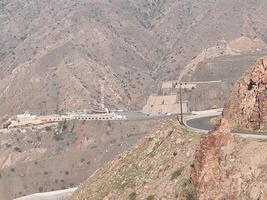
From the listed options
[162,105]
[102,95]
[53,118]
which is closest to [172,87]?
[162,105]

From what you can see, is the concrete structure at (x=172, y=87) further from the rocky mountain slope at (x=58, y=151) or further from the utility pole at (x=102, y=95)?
the rocky mountain slope at (x=58, y=151)

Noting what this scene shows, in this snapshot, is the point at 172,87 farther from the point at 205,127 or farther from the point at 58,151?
the point at 205,127

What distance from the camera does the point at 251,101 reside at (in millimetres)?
40188

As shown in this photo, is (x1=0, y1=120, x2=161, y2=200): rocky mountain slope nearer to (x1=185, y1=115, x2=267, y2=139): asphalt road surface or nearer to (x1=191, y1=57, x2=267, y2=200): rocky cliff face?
(x1=185, y1=115, x2=267, y2=139): asphalt road surface

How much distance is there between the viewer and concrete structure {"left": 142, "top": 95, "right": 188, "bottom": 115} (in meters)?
163

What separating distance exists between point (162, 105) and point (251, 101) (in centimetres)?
12869

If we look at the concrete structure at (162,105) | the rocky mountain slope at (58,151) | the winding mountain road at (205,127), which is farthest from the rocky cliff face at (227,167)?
the concrete structure at (162,105)

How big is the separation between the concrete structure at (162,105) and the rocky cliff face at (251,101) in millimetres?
112877

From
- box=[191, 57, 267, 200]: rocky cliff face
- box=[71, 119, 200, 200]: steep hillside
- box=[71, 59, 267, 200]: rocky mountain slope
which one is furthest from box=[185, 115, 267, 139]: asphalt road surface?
box=[191, 57, 267, 200]: rocky cliff face

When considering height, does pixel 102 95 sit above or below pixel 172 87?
below

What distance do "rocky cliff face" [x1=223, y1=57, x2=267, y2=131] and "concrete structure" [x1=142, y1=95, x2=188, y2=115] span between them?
113 meters

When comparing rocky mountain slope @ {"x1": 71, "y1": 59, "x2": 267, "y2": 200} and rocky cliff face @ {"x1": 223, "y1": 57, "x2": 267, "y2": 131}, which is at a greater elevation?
rocky cliff face @ {"x1": 223, "y1": 57, "x2": 267, "y2": 131}

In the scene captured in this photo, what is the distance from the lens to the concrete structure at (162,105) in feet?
533

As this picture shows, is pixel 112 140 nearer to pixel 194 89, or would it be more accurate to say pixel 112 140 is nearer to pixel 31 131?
pixel 31 131
